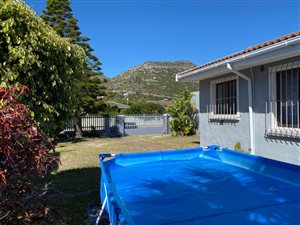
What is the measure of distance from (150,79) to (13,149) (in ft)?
261

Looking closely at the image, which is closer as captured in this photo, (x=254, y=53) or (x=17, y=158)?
(x=17, y=158)

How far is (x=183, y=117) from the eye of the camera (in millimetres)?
20281

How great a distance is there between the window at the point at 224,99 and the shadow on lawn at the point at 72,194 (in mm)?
5477

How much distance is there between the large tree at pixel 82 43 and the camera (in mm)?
21938

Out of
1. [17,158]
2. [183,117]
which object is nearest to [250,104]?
[17,158]

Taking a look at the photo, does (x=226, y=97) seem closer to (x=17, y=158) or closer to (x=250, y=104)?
(x=250, y=104)

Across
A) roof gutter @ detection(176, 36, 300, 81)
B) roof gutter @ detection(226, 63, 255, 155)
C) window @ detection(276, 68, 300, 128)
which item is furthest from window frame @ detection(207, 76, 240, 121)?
window @ detection(276, 68, 300, 128)

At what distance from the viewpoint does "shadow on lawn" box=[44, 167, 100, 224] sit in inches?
197

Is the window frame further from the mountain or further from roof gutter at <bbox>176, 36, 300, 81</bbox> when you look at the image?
the mountain

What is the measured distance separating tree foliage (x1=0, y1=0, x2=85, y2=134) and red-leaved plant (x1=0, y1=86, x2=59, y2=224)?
1287mm

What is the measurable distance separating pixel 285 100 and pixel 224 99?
3223 millimetres

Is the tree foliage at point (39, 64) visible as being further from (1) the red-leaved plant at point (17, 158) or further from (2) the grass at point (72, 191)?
(2) the grass at point (72, 191)

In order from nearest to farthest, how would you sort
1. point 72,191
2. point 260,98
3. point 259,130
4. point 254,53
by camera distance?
1. point 72,191
2. point 254,53
3. point 260,98
4. point 259,130

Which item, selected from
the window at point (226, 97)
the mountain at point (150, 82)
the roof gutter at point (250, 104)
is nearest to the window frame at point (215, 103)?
the window at point (226, 97)
